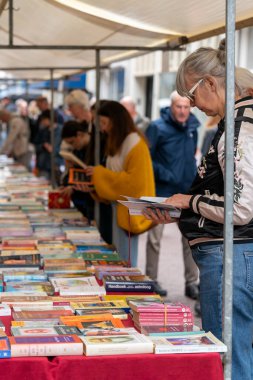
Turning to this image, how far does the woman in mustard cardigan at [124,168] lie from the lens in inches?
214

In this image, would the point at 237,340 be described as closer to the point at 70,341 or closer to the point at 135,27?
the point at 70,341

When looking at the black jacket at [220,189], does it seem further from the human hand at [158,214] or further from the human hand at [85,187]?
the human hand at [85,187]

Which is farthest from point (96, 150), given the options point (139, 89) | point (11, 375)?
point (139, 89)

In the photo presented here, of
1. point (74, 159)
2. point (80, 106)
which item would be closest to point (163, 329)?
point (74, 159)

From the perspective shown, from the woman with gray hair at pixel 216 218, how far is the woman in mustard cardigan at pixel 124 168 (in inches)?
87.6

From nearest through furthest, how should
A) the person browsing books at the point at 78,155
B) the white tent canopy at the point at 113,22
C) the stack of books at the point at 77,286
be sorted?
the stack of books at the point at 77,286 < the white tent canopy at the point at 113,22 < the person browsing books at the point at 78,155

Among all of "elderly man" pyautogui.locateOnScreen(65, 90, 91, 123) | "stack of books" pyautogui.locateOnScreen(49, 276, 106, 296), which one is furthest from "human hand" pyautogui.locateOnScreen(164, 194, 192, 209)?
"elderly man" pyautogui.locateOnScreen(65, 90, 91, 123)

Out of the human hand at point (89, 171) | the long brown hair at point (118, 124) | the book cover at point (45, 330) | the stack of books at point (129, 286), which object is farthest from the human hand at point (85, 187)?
the book cover at point (45, 330)

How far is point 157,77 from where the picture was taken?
2078cm

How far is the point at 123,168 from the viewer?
562cm

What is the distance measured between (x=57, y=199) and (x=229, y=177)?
422 centimetres

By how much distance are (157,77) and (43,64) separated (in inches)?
440

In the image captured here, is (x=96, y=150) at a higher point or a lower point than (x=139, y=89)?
lower

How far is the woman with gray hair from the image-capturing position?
297 centimetres
